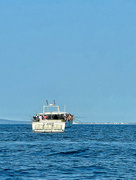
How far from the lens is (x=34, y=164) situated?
32.7m

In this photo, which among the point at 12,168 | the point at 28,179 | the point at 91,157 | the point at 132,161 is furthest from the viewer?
the point at 91,157

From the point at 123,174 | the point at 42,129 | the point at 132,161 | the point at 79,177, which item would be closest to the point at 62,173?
the point at 79,177

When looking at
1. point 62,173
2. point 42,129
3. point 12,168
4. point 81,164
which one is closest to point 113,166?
point 81,164

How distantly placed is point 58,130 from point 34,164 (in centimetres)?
5083

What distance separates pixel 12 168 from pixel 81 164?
18.0ft

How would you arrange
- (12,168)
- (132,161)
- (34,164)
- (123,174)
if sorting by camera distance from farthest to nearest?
(132,161), (34,164), (12,168), (123,174)

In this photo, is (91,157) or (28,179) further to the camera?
(91,157)

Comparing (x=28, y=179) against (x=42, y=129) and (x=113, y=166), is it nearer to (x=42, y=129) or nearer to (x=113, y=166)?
(x=113, y=166)

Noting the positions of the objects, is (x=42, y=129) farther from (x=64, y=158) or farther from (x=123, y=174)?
(x=123, y=174)

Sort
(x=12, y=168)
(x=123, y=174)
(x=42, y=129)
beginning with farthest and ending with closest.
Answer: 1. (x=42, y=129)
2. (x=12, y=168)
3. (x=123, y=174)

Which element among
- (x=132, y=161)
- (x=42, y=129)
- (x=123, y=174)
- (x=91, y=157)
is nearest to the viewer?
(x=123, y=174)

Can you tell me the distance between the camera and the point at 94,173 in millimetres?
28469

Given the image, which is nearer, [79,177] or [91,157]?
[79,177]

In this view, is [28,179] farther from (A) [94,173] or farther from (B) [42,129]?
(B) [42,129]
